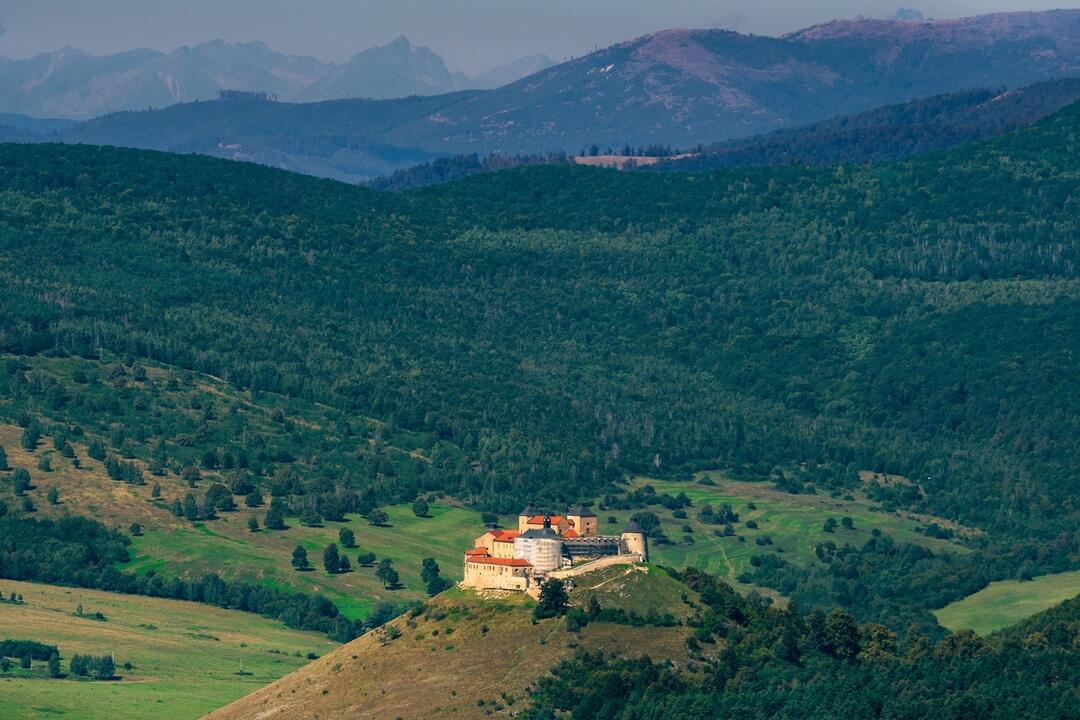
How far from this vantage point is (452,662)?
15812cm

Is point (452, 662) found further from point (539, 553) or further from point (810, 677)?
point (810, 677)

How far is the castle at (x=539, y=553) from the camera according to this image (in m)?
163

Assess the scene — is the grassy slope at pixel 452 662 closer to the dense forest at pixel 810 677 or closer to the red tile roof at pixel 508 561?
the dense forest at pixel 810 677

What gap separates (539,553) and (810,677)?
1928cm

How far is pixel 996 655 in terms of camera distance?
164 meters

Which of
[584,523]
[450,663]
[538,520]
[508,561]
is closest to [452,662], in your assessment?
[450,663]

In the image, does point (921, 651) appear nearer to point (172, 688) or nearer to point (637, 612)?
point (637, 612)

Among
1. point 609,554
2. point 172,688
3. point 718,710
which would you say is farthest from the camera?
point 172,688

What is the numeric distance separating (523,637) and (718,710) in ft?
47.1

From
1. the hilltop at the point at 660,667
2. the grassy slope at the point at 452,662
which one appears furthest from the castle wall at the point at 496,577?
the hilltop at the point at 660,667

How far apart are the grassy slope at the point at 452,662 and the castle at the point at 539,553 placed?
153 centimetres

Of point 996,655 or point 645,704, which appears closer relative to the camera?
point 645,704

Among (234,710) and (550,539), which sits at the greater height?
(550,539)

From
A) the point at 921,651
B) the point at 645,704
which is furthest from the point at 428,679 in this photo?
the point at 921,651
